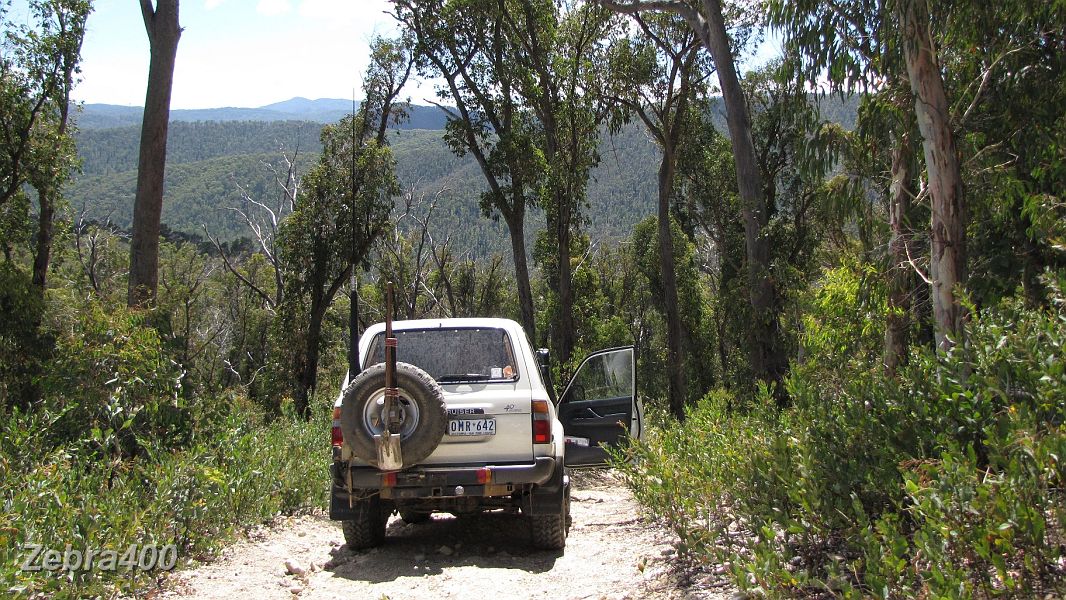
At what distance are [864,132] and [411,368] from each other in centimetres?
514

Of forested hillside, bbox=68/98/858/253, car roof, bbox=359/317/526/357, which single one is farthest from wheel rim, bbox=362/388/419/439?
forested hillside, bbox=68/98/858/253

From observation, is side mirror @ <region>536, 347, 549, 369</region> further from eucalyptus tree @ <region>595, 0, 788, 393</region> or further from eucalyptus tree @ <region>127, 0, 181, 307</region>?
eucalyptus tree @ <region>595, 0, 788, 393</region>

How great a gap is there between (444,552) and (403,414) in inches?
57.7

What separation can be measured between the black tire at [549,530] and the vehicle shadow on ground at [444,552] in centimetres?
9

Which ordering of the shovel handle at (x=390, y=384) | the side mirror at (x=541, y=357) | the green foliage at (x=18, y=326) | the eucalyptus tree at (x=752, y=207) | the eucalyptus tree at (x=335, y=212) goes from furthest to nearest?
1. the eucalyptus tree at (x=335, y=212)
2. the green foliage at (x=18, y=326)
3. the eucalyptus tree at (x=752, y=207)
4. the side mirror at (x=541, y=357)
5. the shovel handle at (x=390, y=384)

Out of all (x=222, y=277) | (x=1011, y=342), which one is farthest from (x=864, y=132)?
(x=222, y=277)

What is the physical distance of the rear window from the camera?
693cm

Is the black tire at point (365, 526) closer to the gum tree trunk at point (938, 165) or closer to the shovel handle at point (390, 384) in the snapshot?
the shovel handle at point (390, 384)

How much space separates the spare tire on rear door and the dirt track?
878 millimetres

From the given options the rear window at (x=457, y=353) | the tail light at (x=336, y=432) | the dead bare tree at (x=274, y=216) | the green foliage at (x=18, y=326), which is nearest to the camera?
the tail light at (x=336, y=432)

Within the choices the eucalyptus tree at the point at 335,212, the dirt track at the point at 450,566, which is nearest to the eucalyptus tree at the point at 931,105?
the dirt track at the point at 450,566

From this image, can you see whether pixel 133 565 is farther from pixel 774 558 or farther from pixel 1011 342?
pixel 1011 342

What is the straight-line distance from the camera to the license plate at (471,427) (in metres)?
6.45

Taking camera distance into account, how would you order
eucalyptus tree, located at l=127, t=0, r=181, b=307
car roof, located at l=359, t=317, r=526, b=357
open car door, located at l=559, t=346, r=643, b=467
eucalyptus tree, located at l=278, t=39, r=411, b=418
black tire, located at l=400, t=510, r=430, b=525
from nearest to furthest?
1. car roof, located at l=359, t=317, r=526, b=357
2. black tire, located at l=400, t=510, r=430, b=525
3. open car door, located at l=559, t=346, r=643, b=467
4. eucalyptus tree, located at l=127, t=0, r=181, b=307
5. eucalyptus tree, located at l=278, t=39, r=411, b=418
